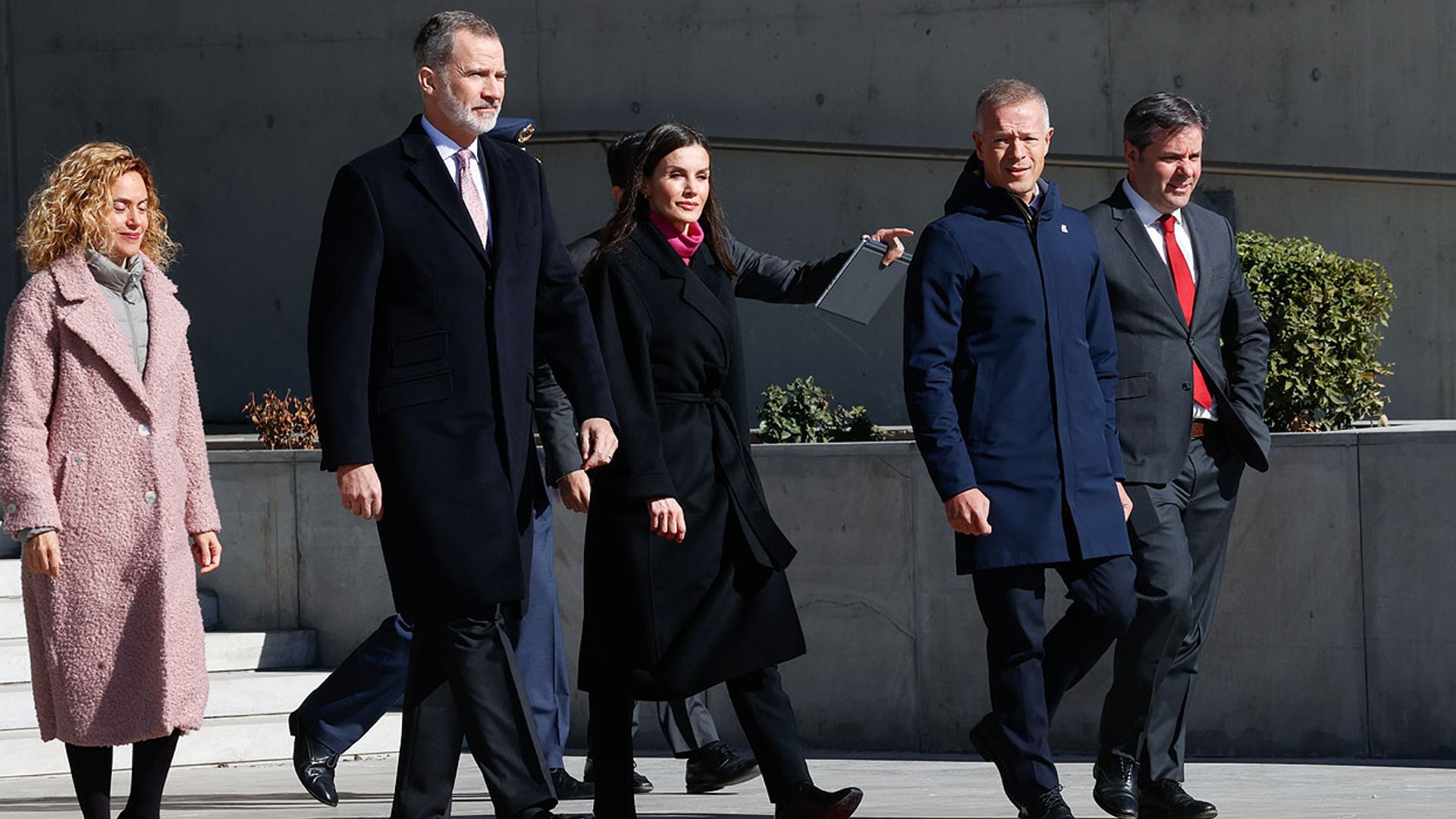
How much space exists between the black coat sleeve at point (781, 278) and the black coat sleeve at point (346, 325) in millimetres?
1264

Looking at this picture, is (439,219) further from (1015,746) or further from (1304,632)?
(1304,632)

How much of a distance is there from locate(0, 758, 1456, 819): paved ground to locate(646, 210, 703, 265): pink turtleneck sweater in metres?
1.54

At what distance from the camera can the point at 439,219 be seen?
4531 millimetres

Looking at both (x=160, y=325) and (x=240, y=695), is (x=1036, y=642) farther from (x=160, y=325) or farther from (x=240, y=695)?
(x=240, y=695)

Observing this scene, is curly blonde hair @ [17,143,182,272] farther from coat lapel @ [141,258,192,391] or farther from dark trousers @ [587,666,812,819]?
dark trousers @ [587,666,812,819]

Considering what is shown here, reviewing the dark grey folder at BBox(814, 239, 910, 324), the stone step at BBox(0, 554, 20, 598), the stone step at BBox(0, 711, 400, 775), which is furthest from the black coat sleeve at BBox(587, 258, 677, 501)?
the stone step at BBox(0, 554, 20, 598)

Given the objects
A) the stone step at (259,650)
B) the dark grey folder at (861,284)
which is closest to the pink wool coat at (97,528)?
the dark grey folder at (861,284)

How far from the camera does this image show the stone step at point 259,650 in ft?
25.8

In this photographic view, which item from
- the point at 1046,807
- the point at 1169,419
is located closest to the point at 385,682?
the point at 1046,807

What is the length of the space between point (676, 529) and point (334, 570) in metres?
3.47

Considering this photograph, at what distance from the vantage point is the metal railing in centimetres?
987

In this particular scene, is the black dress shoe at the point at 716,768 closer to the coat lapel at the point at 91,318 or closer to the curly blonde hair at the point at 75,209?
the coat lapel at the point at 91,318

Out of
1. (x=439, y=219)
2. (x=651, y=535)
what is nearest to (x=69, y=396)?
(x=439, y=219)

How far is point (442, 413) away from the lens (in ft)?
14.6
